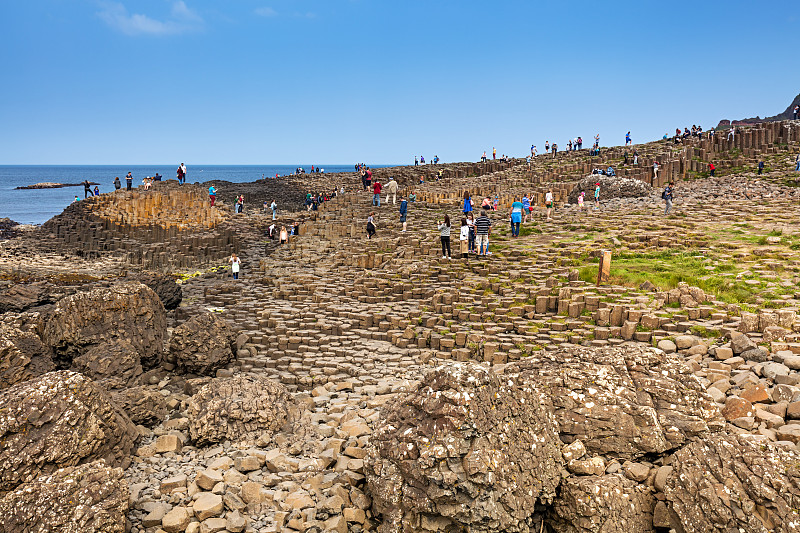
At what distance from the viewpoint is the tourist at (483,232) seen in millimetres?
20250

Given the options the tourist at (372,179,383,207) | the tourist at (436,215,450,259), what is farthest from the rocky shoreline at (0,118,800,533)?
the tourist at (372,179,383,207)

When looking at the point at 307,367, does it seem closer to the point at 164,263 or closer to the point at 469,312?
the point at 469,312

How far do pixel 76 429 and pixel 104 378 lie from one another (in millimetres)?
3936

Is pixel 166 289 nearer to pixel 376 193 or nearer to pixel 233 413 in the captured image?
pixel 233 413

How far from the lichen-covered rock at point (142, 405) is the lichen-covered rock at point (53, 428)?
4.97 ft

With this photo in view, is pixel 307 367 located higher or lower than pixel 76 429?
lower

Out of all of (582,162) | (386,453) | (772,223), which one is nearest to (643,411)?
(386,453)

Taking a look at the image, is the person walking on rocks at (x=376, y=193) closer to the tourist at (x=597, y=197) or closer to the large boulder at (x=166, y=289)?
the tourist at (x=597, y=197)

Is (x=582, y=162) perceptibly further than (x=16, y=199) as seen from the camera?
No

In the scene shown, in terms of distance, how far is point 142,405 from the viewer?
10.6 meters

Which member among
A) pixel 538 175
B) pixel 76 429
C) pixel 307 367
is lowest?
pixel 307 367

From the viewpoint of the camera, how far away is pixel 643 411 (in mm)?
7648

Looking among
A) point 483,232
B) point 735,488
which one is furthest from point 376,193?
point 735,488

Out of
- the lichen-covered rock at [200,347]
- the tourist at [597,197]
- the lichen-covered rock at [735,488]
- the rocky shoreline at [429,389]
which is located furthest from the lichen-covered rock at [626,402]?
the tourist at [597,197]
